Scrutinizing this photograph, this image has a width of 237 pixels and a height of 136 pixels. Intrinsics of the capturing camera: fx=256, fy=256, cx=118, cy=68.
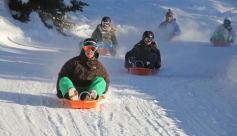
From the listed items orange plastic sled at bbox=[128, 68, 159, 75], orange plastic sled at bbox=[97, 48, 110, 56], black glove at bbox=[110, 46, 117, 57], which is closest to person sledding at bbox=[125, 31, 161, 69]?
orange plastic sled at bbox=[128, 68, 159, 75]

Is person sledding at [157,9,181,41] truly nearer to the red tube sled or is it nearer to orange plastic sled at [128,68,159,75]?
the red tube sled

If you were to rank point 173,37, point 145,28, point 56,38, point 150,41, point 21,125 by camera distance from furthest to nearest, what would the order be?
1. point 145,28
2. point 173,37
3. point 56,38
4. point 150,41
5. point 21,125

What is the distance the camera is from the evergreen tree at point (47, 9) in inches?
427

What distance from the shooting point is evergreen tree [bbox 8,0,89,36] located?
10.9 m

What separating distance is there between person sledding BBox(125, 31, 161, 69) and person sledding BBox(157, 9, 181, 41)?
6.70m

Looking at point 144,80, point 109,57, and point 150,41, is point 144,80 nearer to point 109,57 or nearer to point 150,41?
point 150,41

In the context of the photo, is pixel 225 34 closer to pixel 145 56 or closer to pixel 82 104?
pixel 145 56

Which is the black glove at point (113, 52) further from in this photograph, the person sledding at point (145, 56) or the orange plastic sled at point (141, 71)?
the orange plastic sled at point (141, 71)

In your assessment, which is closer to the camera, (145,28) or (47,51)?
(47,51)

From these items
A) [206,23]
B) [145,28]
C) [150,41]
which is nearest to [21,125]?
[150,41]

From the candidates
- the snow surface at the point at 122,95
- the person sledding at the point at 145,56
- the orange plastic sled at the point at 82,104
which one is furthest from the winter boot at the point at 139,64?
the orange plastic sled at the point at 82,104

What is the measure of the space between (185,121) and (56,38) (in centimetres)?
921

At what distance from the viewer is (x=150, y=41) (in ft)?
20.9

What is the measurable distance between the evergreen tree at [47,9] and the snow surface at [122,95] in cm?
37
